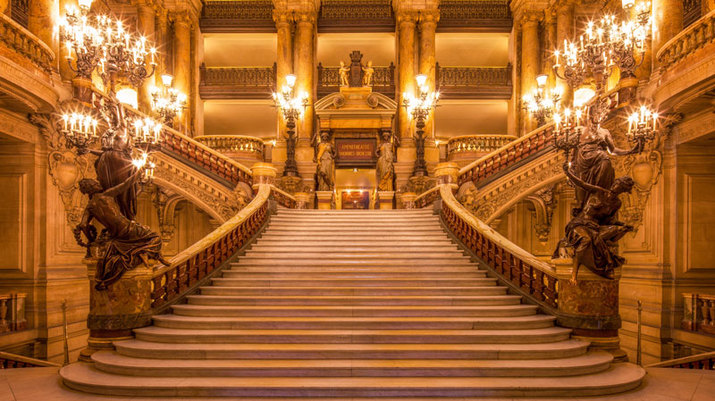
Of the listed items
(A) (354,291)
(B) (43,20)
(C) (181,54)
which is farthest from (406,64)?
(A) (354,291)

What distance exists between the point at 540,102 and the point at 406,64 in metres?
5.56

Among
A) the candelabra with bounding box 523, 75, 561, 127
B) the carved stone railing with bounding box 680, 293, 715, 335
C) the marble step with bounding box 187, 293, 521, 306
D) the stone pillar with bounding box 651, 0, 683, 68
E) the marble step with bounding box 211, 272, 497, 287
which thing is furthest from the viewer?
the candelabra with bounding box 523, 75, 561, 127

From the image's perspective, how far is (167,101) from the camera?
15.6 metres

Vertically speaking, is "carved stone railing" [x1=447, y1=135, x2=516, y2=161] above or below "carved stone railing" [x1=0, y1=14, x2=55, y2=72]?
below

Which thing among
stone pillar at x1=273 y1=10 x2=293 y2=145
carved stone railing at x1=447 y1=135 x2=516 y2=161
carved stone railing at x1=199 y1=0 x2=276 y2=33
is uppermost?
carved stone railing at x1=199 y1=0 x2=276 y2=33

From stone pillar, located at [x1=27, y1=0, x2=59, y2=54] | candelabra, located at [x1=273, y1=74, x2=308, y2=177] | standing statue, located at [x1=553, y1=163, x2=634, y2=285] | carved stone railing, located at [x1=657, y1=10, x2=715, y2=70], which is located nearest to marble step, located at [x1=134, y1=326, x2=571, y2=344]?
standing statue, located at [x1=553, y1=163, x2=634, y2=285]

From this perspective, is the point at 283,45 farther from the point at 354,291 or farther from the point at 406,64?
the point at 354,291

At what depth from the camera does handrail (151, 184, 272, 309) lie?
6879mm

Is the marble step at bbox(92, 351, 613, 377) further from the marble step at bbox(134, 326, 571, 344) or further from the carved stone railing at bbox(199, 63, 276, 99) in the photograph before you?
→ the carved stone railing at bbox(199, 63, 276, 99)

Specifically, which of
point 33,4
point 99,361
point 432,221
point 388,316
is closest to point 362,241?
point 432,221

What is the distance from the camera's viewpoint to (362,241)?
1000cm

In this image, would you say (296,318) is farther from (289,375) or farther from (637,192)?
(637,192)

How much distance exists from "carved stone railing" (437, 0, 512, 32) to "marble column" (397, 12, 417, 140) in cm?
192

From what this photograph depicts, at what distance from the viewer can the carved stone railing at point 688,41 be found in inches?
296
